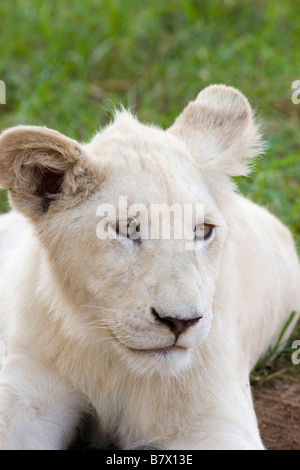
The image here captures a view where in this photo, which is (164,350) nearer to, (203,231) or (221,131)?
(203,231)

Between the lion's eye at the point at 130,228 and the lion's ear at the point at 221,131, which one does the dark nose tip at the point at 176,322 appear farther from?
the lion's ear at the point at 221,131

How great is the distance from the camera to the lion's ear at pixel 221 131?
168 inches

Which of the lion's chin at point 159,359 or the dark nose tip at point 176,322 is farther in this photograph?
the lion's chin at point 159,359

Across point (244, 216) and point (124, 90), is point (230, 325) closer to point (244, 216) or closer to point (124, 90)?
point (244, 216)

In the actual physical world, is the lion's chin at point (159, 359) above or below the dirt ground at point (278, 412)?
above

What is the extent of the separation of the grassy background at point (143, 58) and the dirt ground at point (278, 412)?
9.93 ft

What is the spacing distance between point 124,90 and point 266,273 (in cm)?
451

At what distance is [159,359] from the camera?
3709mm

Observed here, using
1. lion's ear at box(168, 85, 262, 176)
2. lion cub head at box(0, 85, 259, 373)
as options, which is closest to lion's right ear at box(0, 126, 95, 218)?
lion cub head at box(0, 85, 259, 373)

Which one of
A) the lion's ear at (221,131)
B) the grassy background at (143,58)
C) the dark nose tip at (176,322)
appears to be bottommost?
the dark nose tip at (176,322)

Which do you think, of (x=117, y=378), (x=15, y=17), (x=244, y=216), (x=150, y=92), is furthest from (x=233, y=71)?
(x=117, y=378)

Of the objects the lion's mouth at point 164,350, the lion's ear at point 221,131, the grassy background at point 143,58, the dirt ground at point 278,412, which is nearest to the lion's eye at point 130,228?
the lion's mouth at point 164,350

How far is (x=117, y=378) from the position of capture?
412 cm
